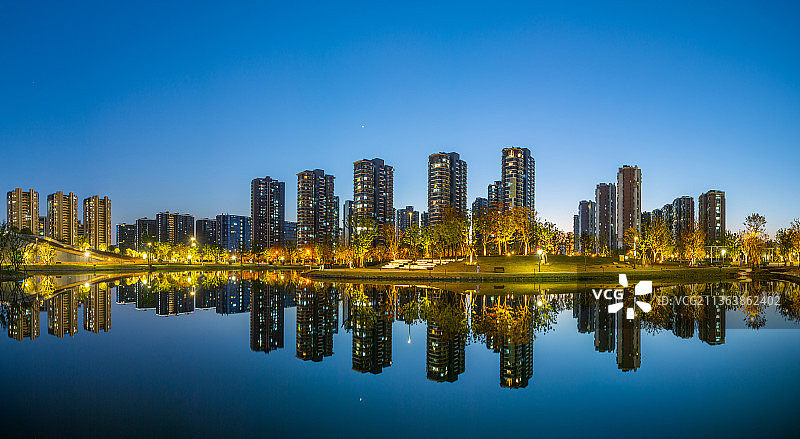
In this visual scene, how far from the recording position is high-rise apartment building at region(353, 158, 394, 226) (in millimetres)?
149750

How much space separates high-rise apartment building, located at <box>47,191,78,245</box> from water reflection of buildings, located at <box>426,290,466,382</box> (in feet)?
533

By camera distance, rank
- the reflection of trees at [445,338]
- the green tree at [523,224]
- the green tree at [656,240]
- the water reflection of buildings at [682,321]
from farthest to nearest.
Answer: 1. the green tree at [656,240]
2. the green tree at [523,224]
3. the water reflection of buildings at [682,321]
4. the reflection of trees at [445,338]

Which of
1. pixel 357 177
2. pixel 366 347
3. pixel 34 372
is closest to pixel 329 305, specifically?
pixel 366 347

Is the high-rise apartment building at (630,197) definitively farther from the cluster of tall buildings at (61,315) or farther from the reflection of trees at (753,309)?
the cluster of tall buildings at (61,315)

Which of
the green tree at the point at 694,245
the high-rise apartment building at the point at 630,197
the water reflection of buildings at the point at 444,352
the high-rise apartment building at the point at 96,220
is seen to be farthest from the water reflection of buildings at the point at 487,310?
the high-rise apartment building at the point at 96,220

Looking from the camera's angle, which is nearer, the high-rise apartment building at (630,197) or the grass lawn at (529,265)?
the grass lawn at (529,265)

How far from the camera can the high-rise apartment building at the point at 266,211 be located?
551 ft

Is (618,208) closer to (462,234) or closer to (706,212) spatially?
(706,212)

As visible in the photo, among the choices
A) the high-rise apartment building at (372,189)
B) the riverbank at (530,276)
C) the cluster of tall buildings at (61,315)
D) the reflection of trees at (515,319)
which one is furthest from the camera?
the high-rise apartment building at (372,189)

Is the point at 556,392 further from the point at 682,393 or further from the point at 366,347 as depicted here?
the point at 366,347

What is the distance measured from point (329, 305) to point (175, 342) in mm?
10621

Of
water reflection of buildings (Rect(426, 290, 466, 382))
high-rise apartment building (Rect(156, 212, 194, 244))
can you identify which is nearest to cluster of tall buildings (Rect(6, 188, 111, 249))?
high-rise apartment building (Rect(156, 212, 194, 244))

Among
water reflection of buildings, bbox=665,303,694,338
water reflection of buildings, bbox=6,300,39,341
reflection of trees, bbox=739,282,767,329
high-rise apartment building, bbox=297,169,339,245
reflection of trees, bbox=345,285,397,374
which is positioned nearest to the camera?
reflection of trees, bbox=345,285,397,374

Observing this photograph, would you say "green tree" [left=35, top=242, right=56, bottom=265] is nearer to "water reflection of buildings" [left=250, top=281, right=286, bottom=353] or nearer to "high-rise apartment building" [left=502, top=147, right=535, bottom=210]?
"water reflection of buildings" [left=250, top=281, right=286, bottom=353]
